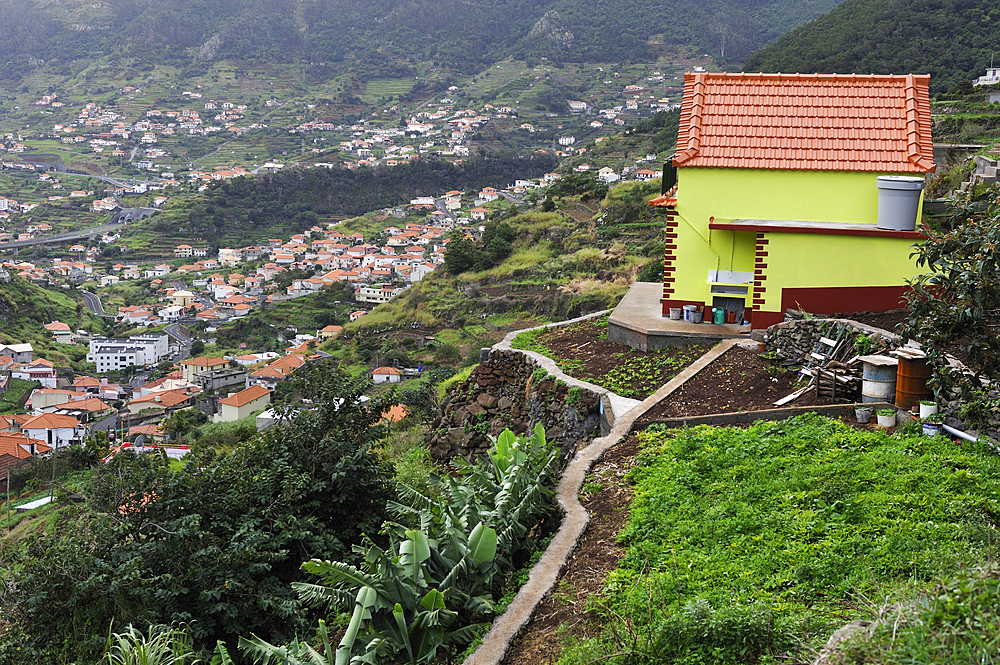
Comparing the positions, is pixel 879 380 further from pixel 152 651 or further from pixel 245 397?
pixel 245 397

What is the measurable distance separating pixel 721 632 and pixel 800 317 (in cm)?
696

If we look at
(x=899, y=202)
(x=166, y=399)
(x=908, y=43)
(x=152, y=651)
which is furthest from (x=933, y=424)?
(x=908, y=43)

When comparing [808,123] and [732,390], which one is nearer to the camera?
[732,390]

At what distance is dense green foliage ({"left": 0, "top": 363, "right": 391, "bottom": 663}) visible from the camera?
6695 millimetres

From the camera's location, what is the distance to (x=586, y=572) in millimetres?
5273

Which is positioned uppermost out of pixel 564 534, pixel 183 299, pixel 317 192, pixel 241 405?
pixel 564 534

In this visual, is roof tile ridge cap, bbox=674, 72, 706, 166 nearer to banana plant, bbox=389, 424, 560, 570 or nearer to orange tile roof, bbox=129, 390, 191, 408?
banana plant, bbox=389, 424, 560, 570

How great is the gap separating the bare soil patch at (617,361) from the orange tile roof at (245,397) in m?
28.2

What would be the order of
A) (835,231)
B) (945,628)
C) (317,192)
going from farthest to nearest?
(317,192) < (835,231) < (945,628)

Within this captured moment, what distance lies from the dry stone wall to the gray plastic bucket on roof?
4.60 metres

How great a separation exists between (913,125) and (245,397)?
32.6 metres

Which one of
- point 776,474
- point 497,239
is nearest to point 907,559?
point 776,474


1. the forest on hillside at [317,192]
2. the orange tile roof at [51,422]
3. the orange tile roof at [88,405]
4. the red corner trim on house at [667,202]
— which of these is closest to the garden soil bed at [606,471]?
the red corner trim on house at [667,202]

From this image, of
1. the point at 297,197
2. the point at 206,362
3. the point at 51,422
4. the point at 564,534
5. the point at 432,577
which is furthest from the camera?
the point at 297,197
